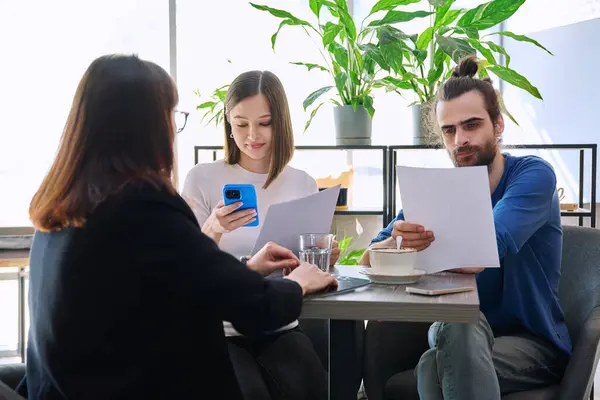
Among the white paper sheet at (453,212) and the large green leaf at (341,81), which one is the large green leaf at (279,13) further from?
the white paper sheet at (453,212)

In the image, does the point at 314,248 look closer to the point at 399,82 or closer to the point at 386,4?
the point at 399,82

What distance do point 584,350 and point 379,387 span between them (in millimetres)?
542

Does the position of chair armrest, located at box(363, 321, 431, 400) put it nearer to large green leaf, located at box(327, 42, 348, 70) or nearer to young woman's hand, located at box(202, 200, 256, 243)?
young woman's hand, located at box(202, 200, 256, 243)

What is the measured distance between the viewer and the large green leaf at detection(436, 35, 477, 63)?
9.76 feet

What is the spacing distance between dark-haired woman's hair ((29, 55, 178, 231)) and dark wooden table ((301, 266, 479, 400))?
40 centimetres

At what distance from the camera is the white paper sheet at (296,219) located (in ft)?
5.11

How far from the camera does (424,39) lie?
3203 millimetres

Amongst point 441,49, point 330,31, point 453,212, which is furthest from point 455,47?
point 453,212

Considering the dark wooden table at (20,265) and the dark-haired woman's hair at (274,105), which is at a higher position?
the dark-haired woman's hair at (274,105)

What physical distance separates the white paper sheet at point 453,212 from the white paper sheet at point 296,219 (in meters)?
0.19

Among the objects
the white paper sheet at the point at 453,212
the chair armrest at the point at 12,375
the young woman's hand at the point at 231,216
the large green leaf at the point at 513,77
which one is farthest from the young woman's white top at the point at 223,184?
the large green leaf at the point at 513,77

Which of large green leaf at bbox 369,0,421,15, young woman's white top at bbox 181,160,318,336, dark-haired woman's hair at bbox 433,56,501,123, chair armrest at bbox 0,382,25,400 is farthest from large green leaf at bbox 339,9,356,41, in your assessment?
chair armrest at bbox 0,382,25,400

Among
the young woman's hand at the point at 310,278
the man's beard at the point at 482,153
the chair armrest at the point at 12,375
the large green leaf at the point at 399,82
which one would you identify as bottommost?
the chair armrest at the point at 12,375

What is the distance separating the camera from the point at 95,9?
3949mm
